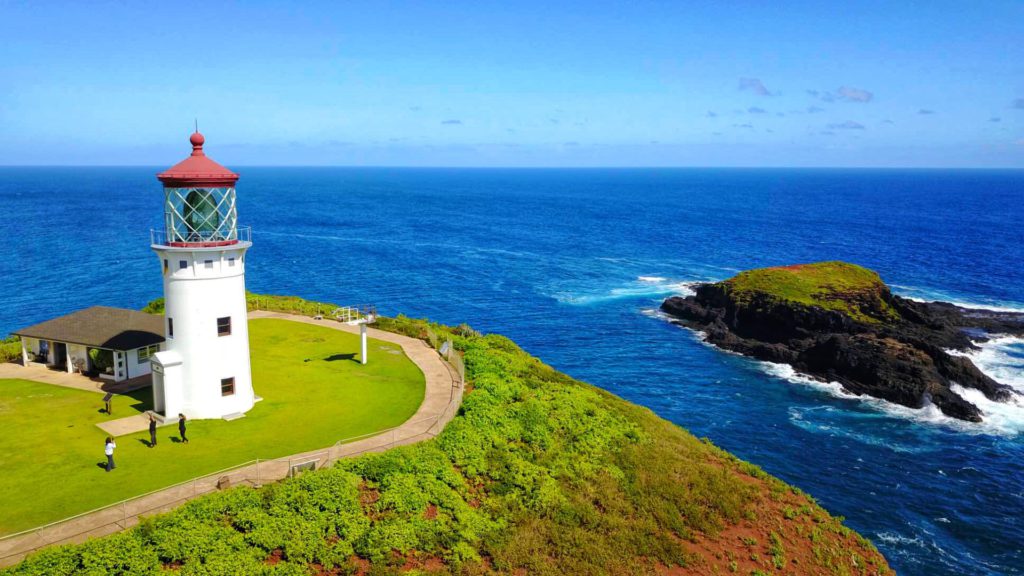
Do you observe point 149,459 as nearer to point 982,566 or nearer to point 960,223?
point 982,566

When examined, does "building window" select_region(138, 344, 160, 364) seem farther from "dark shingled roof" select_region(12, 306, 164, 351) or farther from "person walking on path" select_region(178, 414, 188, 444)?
"person walking on path" select_region(178, 414, 188, 444)

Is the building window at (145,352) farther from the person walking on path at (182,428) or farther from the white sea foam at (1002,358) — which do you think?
the white sea foam at (1002,358)

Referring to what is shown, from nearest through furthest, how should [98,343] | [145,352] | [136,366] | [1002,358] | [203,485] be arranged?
[203,485] < [98,343] < [136,366] < [145,352] < [1002,358]

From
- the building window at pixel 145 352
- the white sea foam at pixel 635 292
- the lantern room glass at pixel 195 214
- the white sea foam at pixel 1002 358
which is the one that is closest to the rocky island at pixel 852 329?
the white sea foam at pixel 1002 358

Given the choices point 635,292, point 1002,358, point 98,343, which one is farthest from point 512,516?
point 635,292

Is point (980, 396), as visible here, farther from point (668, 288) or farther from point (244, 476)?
point (244, 476)

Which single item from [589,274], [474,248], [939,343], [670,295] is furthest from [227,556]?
[474,248]
